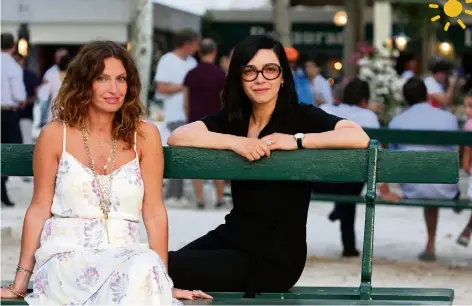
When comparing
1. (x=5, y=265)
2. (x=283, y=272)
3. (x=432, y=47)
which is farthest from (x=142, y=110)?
(x=432, y=47)

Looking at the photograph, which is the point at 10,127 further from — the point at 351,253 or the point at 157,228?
the point at 157,228

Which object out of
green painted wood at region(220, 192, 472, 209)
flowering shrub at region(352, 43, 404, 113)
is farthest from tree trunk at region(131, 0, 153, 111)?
green painted wood at region(220, 192, 472, 209)

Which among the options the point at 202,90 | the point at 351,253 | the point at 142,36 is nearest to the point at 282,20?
the point at 142,36

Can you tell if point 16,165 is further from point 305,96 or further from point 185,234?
point 305,96

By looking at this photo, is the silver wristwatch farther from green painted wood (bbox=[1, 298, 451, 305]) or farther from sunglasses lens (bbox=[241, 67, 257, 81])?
green painted wood (bbox=[1, 298, 451, 305])

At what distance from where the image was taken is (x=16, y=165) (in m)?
5.56

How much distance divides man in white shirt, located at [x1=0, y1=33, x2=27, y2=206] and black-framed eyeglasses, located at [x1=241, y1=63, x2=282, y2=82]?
326 inches


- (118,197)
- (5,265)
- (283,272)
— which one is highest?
(118,197)

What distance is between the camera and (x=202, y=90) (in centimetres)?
1354

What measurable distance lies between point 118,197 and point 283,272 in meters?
0.81

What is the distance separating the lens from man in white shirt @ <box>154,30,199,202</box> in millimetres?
13984

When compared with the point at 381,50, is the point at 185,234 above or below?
below

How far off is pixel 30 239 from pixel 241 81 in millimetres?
1149

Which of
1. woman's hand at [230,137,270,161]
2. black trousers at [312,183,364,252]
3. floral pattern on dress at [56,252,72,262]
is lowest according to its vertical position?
black trousers at [312,183,364,252]
